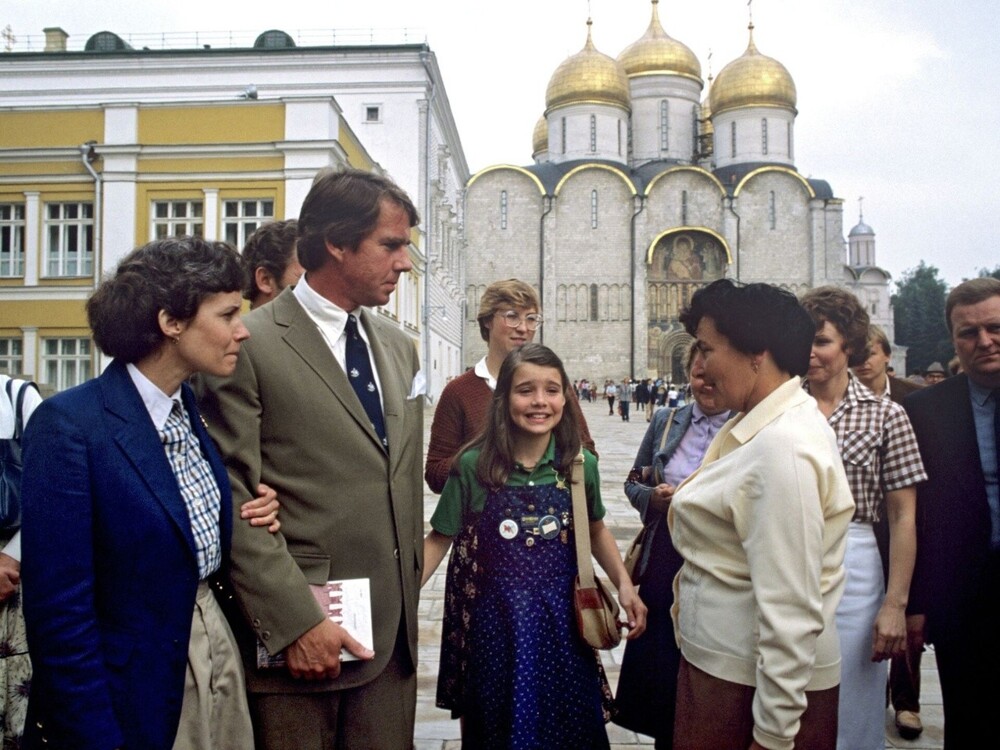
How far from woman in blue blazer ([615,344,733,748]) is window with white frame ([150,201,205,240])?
59.4 feet

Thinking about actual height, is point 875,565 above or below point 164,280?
below

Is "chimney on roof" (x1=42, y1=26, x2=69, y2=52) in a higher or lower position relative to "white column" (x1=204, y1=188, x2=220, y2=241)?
higher

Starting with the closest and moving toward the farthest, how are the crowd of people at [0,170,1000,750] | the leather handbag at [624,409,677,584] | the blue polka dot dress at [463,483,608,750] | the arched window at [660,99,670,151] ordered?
the crowd of people at [0,170,1000,750] → the blue polka dot dress at [463,483,608,750] → the leather handbag at [624,409,677,584] → the arched window at [660,99,670,151]

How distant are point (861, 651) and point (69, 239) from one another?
21027 mm

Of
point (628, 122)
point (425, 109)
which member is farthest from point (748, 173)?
point (425, 109)

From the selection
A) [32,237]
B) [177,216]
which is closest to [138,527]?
[177,216]

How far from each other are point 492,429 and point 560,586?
54 cm

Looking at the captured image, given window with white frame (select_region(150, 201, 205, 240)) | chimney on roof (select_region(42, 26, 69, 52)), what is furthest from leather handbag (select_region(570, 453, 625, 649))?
chimney on roof (select_region(42, 26, 69, 52))

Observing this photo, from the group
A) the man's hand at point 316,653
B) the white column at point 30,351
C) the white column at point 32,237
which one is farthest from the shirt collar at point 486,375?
the white column at point 32,237

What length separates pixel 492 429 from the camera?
2.84 metres

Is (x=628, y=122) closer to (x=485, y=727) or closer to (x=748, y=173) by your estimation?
(x=748, y=173)

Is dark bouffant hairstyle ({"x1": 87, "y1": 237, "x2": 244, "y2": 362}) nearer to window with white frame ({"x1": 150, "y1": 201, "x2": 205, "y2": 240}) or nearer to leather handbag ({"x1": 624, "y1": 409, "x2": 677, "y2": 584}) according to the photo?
leather handbag ({"x1": 624, "y1": 409, "x2": 677, "y2": 584})

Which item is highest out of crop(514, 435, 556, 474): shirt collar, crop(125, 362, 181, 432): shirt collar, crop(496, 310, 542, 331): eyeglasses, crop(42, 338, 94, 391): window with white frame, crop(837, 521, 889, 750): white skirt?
crop(42, 338, 94, 391): window with white frame

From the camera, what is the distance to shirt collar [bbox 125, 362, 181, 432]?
197 centimetres
